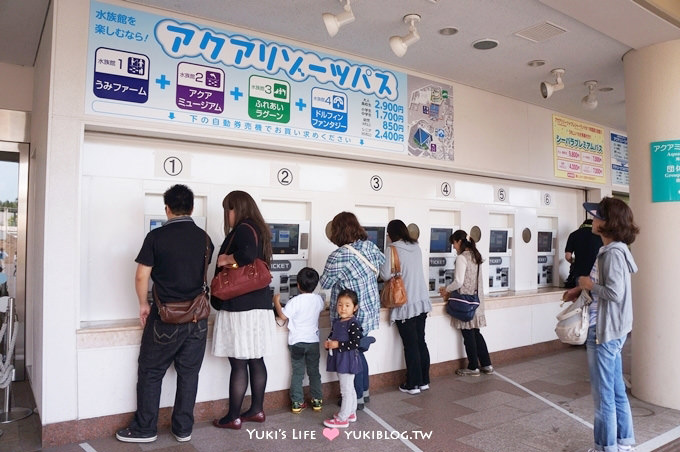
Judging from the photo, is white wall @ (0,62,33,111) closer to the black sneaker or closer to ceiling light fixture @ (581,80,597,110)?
the black sneaker

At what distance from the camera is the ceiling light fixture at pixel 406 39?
362 centimetres

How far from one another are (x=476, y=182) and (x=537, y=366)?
2.01m

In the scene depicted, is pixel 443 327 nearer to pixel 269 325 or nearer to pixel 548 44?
pixel 269 325

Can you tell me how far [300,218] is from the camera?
167 inches

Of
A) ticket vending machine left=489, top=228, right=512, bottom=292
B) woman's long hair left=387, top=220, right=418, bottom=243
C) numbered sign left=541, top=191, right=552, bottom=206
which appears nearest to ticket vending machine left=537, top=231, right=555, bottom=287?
numbered sign left=541, top=191, right=552, bottom=206

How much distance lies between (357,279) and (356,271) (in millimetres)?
59

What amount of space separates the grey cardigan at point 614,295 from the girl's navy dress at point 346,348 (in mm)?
1474

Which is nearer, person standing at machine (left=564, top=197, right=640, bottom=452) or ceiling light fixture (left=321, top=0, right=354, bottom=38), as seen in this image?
person standing at machine (left=564, top=197, right=640, bottom=452)

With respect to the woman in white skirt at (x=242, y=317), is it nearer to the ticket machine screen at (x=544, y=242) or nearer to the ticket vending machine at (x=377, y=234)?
the ticket vending machine at (x=377, y=234)

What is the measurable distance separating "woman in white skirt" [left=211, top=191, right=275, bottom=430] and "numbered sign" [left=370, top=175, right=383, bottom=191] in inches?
62.1

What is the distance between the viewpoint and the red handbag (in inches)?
122

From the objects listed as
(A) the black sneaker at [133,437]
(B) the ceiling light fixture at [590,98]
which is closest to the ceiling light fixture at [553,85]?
(B) the ceiling light fixture at [590,98]

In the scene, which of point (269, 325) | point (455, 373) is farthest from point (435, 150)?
point (269, 325)

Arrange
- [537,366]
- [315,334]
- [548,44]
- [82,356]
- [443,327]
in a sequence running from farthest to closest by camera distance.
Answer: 1. [537,366]
2. [443,327]
3. [548,44]
4. [315,334]
5. [82,356]
